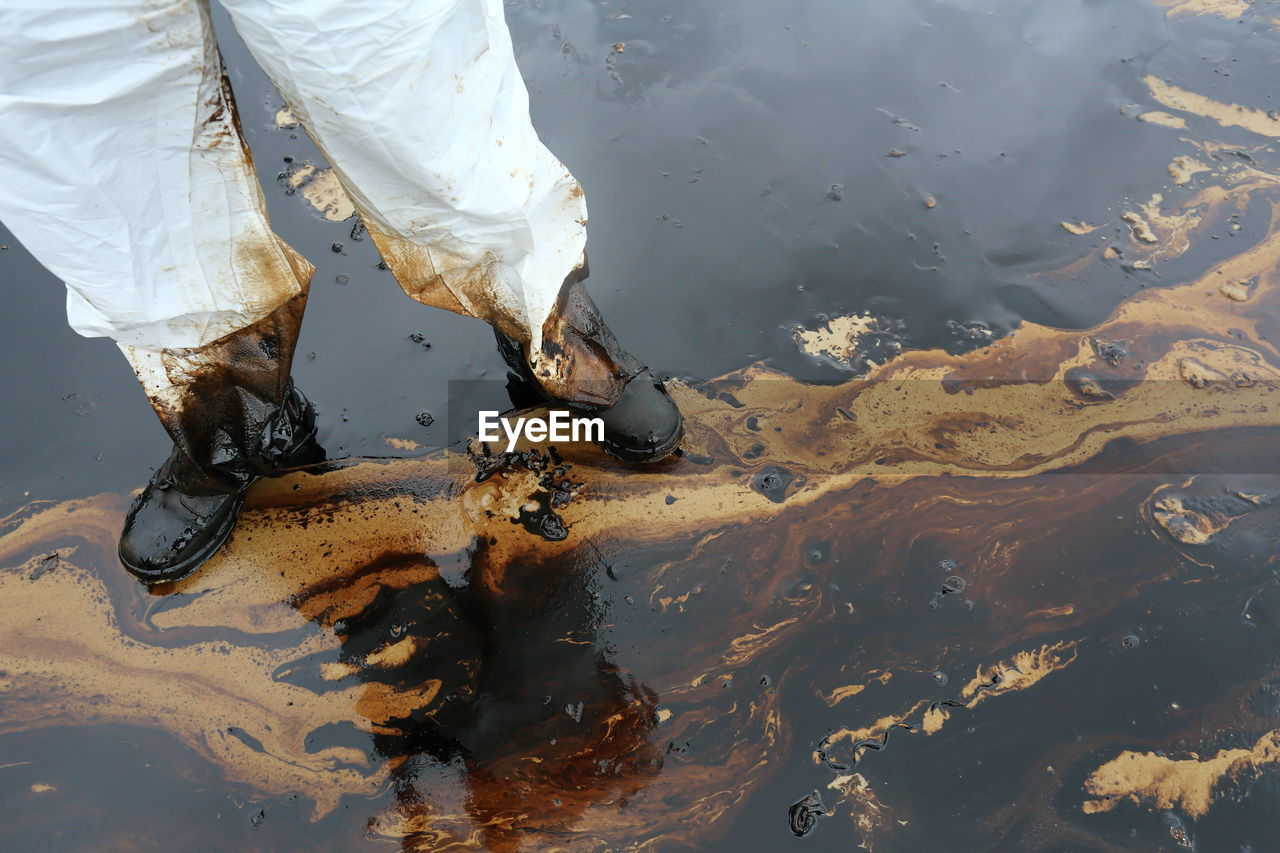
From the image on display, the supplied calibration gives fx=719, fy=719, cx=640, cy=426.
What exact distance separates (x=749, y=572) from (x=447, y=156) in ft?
3.33

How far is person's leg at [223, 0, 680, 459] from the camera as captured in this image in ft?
3.38

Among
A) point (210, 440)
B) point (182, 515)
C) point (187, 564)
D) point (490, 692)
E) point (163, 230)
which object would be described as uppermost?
point (163, 230)

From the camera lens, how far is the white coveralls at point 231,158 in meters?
0.99

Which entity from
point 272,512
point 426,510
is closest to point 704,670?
point 426,510

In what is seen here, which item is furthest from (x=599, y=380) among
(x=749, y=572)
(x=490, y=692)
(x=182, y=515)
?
(x=182, y=515)

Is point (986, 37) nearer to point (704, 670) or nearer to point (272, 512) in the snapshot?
point (704, 670)

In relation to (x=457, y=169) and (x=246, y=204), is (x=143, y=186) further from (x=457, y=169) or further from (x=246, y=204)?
(x=457, y=169)

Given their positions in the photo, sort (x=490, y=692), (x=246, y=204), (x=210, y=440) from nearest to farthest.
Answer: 1. (x=246, y=204)
2. (x=490, y=692)
3. (x=210, y=440)

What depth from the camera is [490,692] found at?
4.69ft

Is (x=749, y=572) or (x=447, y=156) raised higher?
(x=447, y=156)

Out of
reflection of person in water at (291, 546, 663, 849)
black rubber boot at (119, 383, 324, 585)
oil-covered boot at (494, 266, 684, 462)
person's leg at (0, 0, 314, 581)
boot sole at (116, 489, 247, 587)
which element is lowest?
reflection of person in water at (291, 546, 663, 849)

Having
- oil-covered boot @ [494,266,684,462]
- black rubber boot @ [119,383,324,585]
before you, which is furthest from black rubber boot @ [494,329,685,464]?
black rubber boot @ [119,383,324,585]

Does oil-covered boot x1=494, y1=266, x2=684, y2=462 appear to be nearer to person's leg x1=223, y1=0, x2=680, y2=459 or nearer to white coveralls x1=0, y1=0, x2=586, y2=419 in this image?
person's leg x1=223, y1=0, x2=680, y2=459

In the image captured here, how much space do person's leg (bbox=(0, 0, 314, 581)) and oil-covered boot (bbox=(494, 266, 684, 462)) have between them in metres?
0.51
